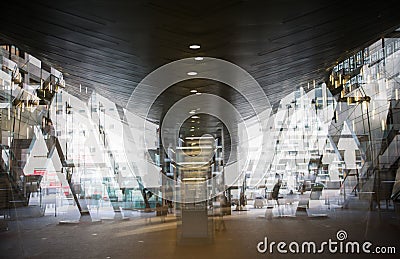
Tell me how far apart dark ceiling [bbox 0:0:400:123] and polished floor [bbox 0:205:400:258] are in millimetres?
1877

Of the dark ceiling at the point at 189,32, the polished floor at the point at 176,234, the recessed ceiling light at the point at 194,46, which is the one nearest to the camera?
the dark ceiling at the point at 189,32

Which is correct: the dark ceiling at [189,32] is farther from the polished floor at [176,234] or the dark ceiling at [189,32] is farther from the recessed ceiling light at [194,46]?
the polished floor at [176,234]

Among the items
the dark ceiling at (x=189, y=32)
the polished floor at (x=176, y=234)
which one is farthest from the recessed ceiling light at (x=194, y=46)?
the polished floor at (x=176, y=234)

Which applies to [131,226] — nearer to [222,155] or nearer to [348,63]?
[222,155]

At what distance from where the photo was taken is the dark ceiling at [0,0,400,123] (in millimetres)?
3590

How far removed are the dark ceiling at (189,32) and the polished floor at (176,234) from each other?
6.16 feet

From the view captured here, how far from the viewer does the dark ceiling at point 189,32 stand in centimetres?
359

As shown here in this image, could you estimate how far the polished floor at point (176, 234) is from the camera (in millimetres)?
4938

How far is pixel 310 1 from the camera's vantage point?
351 centimetres

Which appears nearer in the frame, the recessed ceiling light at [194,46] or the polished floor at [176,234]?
the recessed ceiling light at [194,46]

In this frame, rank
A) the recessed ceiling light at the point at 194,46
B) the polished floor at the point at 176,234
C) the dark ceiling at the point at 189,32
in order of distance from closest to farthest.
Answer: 1. the dark ceiling at the point at 189,32
2. the recessed ceiling light at the point at 194,46
3. the polished floor at the point at 176,234

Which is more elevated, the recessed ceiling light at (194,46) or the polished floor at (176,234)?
the recessed ceiling light at (194,46)

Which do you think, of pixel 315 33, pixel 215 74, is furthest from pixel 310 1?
pixel 215 74

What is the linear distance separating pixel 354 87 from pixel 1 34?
4554 mm
